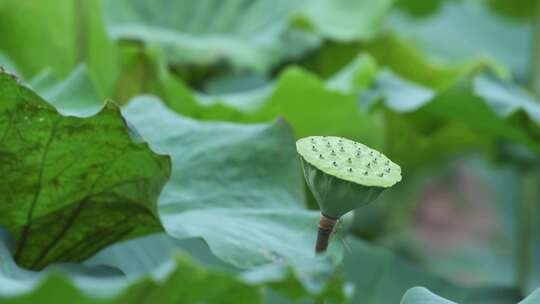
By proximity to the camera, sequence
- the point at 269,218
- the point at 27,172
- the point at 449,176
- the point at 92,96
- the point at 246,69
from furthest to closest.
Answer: the point at 449,176, the point at 246,69, the point at 92,96, the point at 269,218, the point at 27,172

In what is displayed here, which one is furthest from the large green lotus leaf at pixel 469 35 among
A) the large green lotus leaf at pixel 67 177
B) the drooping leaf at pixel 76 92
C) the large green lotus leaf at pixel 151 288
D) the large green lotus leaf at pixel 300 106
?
the large green lotus leaf at pixel 151 288

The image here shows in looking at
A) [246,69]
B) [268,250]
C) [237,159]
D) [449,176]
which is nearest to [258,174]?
[237,159]

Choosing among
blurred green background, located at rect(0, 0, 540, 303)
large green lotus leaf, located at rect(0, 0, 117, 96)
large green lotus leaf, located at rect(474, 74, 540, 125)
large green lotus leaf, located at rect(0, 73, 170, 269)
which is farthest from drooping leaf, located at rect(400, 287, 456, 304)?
large green lotus leaf, located at rect(0, 0, 117, 96)

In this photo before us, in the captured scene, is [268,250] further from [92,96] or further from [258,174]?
[92,96]

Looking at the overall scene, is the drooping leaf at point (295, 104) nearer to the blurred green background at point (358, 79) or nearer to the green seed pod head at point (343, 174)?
the blurred green background at point (358, 79)

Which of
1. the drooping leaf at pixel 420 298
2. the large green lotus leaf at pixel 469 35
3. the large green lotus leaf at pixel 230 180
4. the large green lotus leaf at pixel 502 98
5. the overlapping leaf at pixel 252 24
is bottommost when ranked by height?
the large green lotus leaf at pixel 469 35

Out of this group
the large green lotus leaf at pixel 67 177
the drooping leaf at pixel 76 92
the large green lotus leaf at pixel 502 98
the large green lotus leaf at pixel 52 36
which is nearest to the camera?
the large green lotus leaf at pixel 67 177
